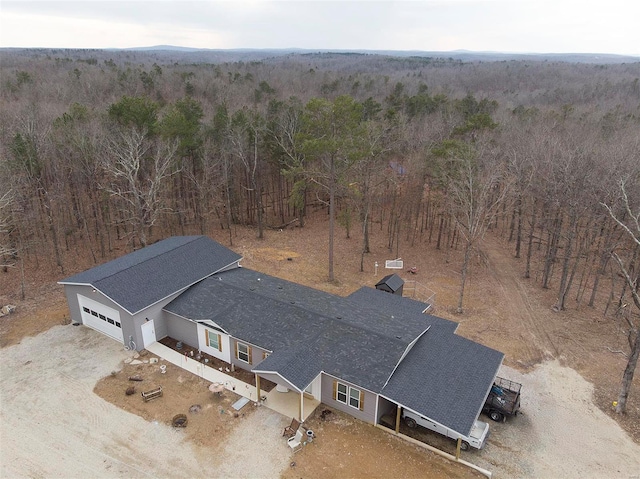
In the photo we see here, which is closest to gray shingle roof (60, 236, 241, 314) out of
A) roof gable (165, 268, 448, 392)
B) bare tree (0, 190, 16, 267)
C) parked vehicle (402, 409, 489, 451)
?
roof gable (165, 268, 448, 392)

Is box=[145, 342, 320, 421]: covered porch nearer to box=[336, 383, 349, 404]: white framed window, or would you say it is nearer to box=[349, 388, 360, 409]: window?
box=[336, 383, 349, 404]: white framed window

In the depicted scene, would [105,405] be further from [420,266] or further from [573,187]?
[573,187]

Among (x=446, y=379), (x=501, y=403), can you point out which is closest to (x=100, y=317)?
(x=446, y=379)

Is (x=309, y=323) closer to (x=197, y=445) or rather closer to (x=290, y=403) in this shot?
(x=290, y=403)

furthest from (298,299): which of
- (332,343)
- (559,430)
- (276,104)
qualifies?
(276,104)

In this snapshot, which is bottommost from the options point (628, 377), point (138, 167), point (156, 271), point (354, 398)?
point (354, 398)
